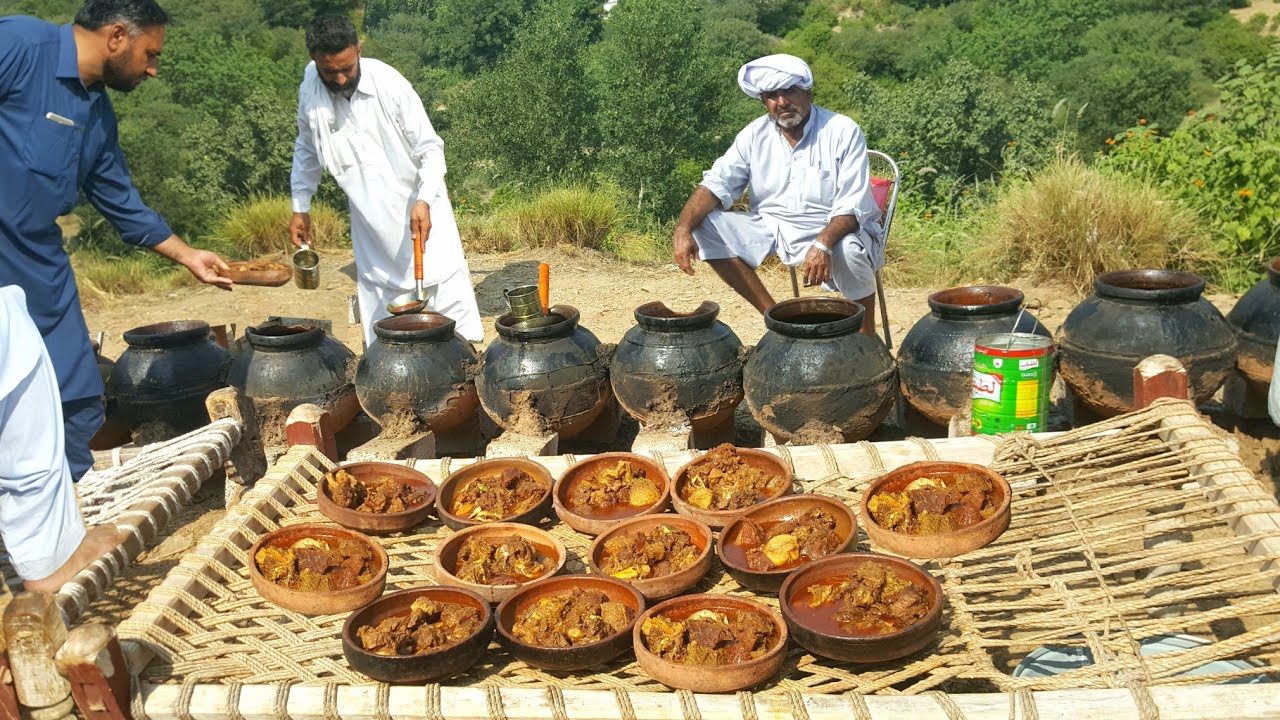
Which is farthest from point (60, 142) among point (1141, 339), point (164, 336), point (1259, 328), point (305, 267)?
point (1259, 328)

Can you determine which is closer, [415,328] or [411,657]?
[411,657]

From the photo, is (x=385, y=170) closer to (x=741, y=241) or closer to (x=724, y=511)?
(x=741, y=241)

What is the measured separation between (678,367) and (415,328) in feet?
3.50

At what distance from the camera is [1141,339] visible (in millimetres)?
3646

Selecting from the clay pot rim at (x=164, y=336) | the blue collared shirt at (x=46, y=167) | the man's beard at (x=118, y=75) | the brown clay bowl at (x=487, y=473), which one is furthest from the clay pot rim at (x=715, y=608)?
the clay pot rim at (x=164, y=336)

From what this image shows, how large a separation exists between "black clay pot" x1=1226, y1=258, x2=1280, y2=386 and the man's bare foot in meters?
3.69

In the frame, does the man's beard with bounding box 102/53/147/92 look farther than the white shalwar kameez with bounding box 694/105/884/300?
No

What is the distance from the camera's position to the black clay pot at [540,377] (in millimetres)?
3877

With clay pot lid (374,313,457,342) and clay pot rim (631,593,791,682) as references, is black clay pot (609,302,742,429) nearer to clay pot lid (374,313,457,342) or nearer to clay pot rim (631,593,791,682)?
clay pot lid (374,313,457,342)

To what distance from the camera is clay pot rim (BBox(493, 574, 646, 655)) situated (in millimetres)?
2295

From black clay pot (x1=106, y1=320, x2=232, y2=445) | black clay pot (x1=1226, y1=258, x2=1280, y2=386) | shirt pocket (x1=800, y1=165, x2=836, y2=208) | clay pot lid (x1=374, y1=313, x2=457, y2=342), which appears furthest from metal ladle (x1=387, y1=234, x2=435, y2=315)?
black clay pot (x1=1226, y1=258, x2=1280, y2=386)

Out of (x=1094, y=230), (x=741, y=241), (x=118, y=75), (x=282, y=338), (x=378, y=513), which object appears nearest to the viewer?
(x=378, y=513)

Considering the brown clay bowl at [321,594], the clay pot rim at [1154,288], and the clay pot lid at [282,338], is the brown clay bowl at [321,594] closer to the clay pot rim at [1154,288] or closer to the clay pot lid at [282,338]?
the clay pot lid at [282,338]

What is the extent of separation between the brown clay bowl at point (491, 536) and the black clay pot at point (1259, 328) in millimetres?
2585
